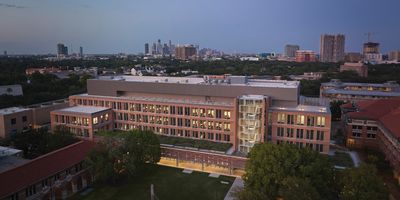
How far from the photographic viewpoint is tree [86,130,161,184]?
51438mm

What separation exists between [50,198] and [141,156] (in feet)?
53.9

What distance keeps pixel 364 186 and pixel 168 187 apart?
1244 inches

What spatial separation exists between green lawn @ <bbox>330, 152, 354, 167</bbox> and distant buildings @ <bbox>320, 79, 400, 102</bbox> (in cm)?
6066

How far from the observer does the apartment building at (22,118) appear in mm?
78125

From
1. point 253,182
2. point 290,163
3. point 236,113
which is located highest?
point 236,113

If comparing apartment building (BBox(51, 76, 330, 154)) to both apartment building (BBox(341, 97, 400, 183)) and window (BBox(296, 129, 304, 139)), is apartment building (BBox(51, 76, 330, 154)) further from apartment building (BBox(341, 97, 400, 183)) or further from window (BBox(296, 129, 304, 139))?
apartment building (BBox(341, 97, 400, 183))

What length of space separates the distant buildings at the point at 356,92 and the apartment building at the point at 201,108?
182 ft

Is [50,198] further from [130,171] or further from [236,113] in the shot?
[236,113]

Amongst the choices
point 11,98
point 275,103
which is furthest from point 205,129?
point 11,98

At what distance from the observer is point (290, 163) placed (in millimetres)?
44250

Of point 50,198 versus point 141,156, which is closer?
point 50,198

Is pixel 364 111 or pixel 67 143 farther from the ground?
pixel 364 111

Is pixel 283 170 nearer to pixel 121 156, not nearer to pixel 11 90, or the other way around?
pixel 121 156

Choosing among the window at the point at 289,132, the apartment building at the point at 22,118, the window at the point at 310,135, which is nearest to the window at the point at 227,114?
the window at the point at 289,132
